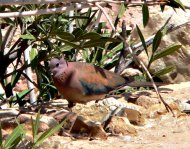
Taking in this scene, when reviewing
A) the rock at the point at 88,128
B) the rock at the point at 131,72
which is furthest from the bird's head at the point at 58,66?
the rock at the point at 131,72

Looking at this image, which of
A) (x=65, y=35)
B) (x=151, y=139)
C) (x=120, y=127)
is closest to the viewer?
(x=65, y=35)

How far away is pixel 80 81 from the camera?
498cm

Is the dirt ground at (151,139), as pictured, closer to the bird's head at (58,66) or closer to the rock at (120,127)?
the rock at (120,127)

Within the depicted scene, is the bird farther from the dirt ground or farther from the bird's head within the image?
the dirt ground

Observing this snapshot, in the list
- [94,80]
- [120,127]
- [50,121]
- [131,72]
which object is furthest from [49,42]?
[131,72]

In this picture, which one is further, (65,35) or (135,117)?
(135,117)

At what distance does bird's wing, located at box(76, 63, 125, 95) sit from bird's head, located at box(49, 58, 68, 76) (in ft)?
0.35

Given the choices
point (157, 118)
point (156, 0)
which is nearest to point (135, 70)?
point (157, 118)

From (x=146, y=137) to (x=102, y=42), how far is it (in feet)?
2.58

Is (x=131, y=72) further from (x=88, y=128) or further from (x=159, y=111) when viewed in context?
(x=88, y=128)

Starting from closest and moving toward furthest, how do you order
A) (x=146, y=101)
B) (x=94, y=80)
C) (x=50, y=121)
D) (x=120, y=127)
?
(x=50, y=121) → (x=120, y=127) → (x=94, y=80) → (x=146, y=101)

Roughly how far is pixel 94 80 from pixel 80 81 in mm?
Answer: 99

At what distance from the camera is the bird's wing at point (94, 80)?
4.96 m

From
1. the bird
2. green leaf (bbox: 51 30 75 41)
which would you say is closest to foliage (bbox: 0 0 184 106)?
green leaf (bbox: 51 30 75 41)
